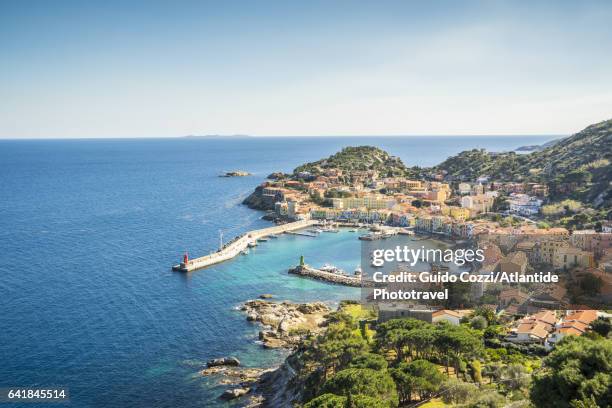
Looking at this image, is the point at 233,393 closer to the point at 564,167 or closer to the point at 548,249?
the point at 548,249

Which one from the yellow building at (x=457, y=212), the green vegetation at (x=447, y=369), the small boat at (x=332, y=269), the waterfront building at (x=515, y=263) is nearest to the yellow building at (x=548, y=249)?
the waterfront building at (x=515, y=263)

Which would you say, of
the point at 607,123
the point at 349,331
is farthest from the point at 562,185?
the point at 349,331

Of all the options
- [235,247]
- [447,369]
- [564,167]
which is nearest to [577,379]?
[447,369]

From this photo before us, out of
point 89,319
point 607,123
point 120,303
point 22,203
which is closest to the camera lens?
point 89,319

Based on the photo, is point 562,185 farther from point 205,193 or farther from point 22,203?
point 22,203

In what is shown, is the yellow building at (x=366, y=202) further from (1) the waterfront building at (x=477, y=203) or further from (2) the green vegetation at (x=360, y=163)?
(2) the green vegetation at (x=360, y=163)

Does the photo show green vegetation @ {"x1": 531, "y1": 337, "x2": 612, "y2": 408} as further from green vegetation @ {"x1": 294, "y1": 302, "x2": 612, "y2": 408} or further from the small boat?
the small boat
